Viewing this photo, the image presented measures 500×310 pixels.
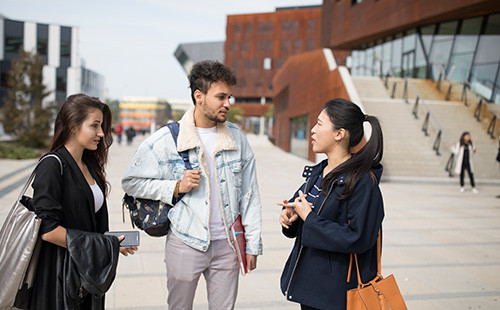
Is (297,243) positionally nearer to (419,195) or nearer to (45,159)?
(45,159)

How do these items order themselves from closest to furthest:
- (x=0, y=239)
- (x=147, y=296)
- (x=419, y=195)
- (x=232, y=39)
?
(x=0, y=239) → (x=147, y=296) → (x=419, y=195) → (x=232, y=39)

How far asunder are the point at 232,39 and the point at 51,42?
23696 mm

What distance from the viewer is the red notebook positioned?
2.43m

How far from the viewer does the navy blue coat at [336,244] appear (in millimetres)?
1972

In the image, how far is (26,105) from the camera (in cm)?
1991

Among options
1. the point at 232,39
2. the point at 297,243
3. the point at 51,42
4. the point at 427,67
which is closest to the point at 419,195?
the point at 297,243

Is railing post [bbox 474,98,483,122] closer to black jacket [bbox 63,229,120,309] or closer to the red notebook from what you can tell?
the red notebook

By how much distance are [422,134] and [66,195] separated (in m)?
15.6

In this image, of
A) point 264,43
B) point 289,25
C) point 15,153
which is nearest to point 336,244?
point 15,153

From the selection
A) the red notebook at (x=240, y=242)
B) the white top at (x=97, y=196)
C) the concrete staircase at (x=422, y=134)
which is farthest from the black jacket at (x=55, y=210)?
the concrete staircase at (x=422, y=134)

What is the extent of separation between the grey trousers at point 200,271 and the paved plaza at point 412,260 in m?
1.43

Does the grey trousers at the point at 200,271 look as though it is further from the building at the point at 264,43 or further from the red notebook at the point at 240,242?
the building at the point at 264,43

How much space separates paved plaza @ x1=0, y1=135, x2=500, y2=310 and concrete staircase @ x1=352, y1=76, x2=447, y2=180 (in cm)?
379

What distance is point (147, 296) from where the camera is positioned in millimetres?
3959
